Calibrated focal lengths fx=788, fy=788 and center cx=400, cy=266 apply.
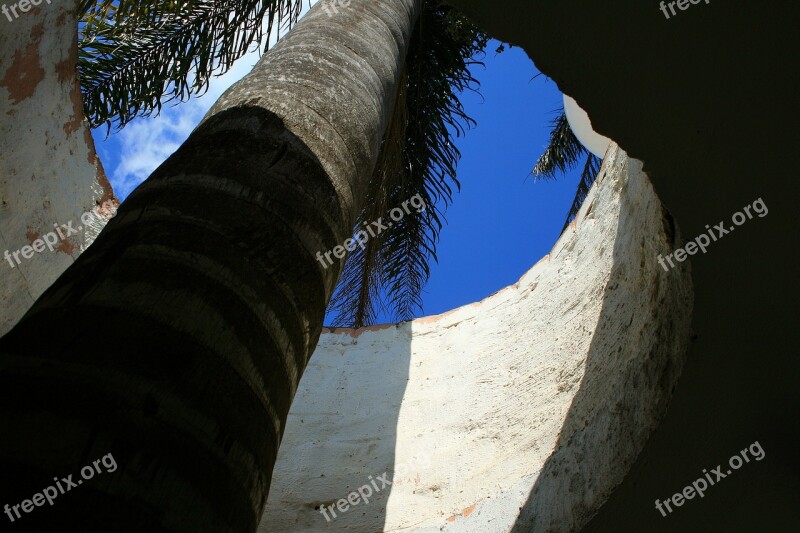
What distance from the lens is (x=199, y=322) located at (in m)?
1.58

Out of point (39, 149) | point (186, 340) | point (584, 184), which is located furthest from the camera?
point (584, 184)

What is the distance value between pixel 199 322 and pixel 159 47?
6388 mm

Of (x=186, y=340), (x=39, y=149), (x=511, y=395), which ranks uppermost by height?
(x=39, y=149)

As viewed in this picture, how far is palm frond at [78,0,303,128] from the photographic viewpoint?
6.92 metres

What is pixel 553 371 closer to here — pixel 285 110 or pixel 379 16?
pixel 379 16

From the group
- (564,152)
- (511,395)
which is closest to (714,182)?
(511,395)

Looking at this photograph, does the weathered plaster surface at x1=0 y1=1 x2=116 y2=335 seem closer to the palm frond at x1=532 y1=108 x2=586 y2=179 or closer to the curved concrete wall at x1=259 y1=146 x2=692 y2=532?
the curved concrete wall at x1=259 y1=146 x2=692 y2=532

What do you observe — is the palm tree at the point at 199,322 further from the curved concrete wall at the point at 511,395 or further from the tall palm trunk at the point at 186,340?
the curved concrete wall at the point at 511,395

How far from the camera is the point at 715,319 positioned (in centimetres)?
334

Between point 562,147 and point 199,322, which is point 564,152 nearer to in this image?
point 562,147

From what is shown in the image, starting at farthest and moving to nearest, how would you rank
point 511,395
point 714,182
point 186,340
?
point 511,395, point 714,182, point 186,340

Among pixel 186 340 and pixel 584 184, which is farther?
pixel 584 184

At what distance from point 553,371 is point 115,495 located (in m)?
4.83

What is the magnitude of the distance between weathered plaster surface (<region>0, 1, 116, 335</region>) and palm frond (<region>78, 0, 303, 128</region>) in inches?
49.1
